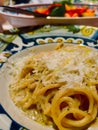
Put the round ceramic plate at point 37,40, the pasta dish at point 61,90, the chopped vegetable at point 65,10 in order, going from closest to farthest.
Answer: the pasta dish at point 61,90 < the round ceramic plate at point 37,40 < the chopped vegetable at point 65,10

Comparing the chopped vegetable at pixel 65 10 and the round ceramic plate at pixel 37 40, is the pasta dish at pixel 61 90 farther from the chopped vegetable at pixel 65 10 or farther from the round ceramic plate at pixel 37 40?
the chopped vegetable at pixel 65 10

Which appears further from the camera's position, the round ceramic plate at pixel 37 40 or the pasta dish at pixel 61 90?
the round ceramic plate at pixel 37 40

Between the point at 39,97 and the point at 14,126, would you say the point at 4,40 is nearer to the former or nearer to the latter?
the point at 39,97

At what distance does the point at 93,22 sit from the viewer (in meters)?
1.44

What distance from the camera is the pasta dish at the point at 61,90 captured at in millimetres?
912

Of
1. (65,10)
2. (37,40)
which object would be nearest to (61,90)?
(37,40)

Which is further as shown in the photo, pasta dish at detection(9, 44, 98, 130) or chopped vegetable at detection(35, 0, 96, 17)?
chopped vegetable at detection(35, 0, 96, 17)

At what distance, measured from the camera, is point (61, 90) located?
943 millimetres

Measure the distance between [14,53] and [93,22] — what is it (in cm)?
49

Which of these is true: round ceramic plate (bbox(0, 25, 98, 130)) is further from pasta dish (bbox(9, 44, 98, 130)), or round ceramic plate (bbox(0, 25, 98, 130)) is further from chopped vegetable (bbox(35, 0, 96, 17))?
chopped vegetable (bbox(35, 0, 96, 17))

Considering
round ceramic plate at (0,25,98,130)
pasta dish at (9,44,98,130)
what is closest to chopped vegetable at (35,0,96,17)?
round ceramic plate at (0,25,98,130)

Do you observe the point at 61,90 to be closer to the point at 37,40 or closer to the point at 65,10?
the point at 37,40

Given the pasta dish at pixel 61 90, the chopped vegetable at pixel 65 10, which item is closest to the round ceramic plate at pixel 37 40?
the pasta dish at pixel 61 90

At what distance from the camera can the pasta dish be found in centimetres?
91
